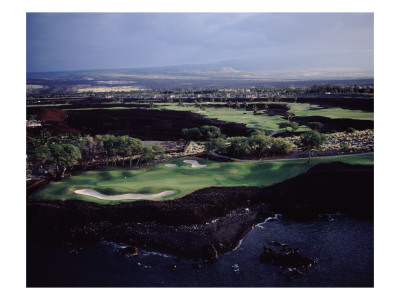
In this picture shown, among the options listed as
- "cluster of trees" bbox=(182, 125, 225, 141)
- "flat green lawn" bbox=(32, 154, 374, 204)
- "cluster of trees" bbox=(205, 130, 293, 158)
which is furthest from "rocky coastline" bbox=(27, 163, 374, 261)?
"cluster of trees" bbox=(182, 125, 225, 141)

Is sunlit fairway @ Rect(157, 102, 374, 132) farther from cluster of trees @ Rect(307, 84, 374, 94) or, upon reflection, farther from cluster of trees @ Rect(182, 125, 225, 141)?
cluster of trees @ Rect(307, 84, 374, 94)

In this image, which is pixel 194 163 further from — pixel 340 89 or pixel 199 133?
pixel 340 89

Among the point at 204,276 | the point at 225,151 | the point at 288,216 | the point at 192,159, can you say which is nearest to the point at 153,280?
the point at 204,276

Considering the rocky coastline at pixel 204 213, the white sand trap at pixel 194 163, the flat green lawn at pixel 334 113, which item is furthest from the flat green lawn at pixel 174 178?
the flat green lawn at pixel 334 113

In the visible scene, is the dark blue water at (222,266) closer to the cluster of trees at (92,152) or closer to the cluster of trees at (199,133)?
→ the cluster of trees at (92,152)

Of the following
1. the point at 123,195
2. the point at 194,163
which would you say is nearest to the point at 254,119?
the point at 194,163
